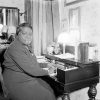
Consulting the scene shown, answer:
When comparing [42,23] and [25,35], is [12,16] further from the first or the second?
[25,35]

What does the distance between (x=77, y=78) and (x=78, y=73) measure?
58mm

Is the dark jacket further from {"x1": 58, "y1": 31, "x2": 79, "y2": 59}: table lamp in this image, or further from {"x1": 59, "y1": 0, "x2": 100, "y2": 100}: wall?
{"x1": 59, "y1": 0, "x2": 100, "y2": 100}: wall

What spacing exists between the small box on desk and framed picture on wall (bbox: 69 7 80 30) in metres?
0.77

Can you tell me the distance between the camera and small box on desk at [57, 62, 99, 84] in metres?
1.84

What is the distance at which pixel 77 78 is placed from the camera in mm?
1948

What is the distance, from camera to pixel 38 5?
3203 millimetres

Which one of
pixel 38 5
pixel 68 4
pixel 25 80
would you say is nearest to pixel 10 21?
pixel 38 5

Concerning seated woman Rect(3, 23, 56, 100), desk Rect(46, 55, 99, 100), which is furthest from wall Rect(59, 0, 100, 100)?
seated woman Rect(3, 23, 56, 100)

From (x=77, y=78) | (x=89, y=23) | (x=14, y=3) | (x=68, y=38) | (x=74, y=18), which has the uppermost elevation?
(x=14, y=3)

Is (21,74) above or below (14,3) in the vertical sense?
below

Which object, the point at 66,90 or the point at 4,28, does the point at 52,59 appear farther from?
the point at 4,28

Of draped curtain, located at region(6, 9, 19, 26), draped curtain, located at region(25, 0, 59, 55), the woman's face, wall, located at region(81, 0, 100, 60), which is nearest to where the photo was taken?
the woman's face

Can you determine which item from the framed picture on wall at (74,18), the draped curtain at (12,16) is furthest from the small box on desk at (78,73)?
the draped curtain at (12,16)

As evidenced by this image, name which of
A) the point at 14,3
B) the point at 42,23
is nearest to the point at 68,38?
the point at 42,23
